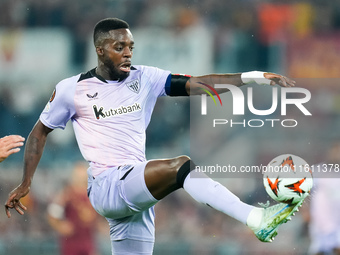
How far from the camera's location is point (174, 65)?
912cm

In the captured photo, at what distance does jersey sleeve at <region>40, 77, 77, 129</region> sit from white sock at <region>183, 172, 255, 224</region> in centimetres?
118

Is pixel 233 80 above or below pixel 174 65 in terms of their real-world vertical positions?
above

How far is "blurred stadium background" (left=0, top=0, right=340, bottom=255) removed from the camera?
8.20 metres

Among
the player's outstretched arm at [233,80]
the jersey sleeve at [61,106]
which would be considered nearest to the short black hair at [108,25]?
the jersey sleeve at [61,106]

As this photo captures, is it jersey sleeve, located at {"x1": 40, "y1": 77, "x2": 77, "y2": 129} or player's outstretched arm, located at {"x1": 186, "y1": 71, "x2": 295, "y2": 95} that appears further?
jersey sleeve, located at {"x1": 40, "y1": 77, "x2": 77, "y2": 129}

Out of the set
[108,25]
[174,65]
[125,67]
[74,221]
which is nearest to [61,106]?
[125,67]

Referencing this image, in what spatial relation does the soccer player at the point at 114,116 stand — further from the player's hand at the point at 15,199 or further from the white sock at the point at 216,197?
the white sock at the point at 216,197

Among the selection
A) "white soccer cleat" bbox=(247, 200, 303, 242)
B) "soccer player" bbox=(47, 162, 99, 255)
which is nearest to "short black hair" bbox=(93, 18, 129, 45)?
"white soccer cleat" bbox=(247, 200, 303, 242)

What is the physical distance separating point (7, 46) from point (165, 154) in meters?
2.93

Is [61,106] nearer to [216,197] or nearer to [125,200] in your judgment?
[125,200]

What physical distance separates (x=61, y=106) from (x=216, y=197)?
1.41m

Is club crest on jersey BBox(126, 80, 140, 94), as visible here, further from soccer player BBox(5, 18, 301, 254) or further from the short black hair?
the short black hair

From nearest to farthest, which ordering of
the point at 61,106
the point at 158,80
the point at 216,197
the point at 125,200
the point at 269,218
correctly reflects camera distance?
the point at 269,218 < the point at 216,197 < the point at 125,200 < the point at 61,106 < the point at 158,80

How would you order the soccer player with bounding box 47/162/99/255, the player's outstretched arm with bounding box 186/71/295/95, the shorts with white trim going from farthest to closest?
the soccer player with bounding box 47/162/99/255 → the player's outstretched arm with bounding box 186/71/295/95 → the shorts with white trim
